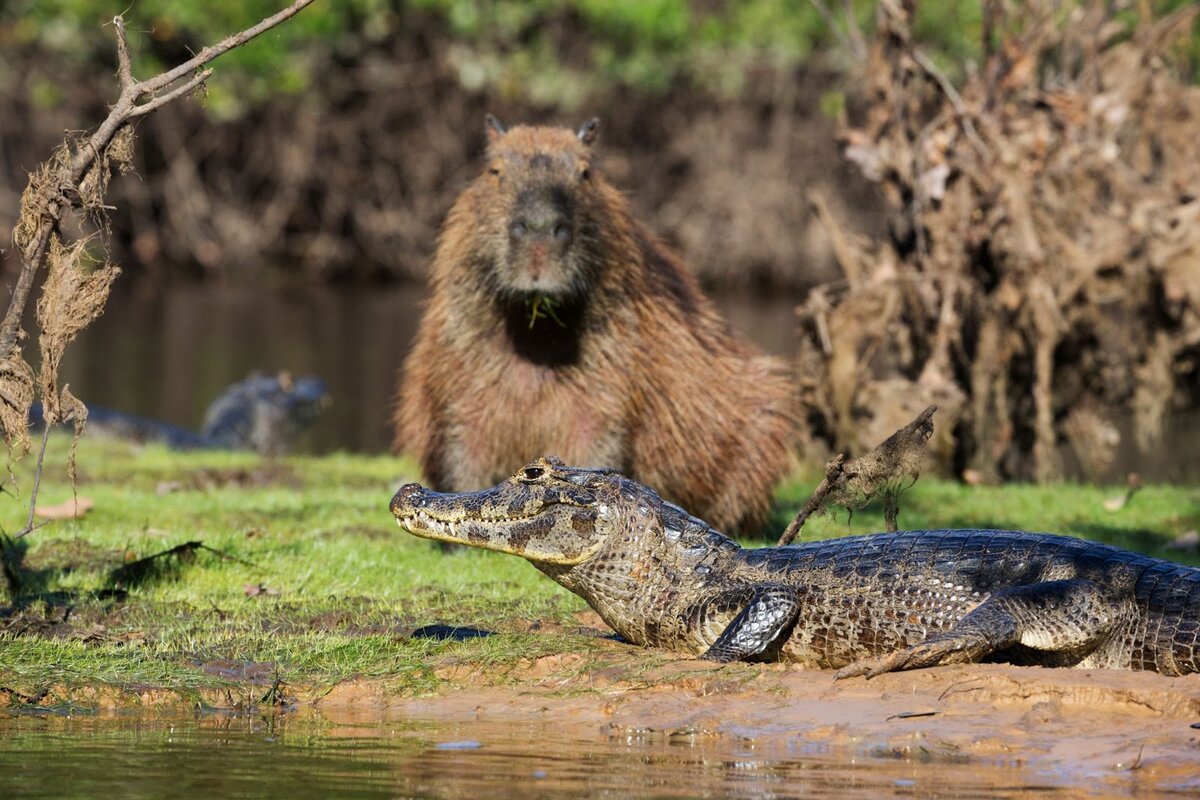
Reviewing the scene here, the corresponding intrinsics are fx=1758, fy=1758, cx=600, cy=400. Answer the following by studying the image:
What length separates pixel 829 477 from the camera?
26.3ft

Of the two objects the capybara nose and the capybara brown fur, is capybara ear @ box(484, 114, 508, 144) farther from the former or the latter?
the capybara nose

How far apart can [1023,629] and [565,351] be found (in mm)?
3974

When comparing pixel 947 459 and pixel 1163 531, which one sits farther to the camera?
pixel 947 459

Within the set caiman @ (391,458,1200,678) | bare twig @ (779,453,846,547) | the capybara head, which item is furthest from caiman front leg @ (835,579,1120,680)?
the capybara head

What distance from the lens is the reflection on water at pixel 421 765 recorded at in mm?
5613

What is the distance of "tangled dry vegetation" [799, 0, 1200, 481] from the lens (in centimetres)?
1366

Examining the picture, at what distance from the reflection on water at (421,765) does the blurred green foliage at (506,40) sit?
97.8ft

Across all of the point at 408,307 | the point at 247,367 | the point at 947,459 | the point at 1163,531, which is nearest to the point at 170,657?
the point at 1163,531

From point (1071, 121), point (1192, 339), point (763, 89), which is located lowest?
point (1192, 339)

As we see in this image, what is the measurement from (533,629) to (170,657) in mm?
1622

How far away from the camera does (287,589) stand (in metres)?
8.89

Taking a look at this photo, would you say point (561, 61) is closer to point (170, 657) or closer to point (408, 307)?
point (408, 307)

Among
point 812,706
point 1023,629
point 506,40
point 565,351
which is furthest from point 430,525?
point 506,40

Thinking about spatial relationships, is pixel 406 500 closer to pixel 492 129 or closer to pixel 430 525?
pixel 430 525
